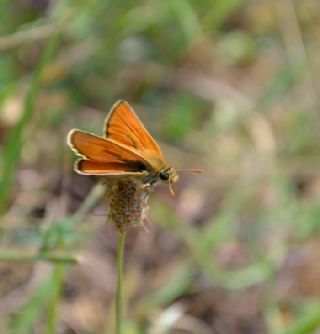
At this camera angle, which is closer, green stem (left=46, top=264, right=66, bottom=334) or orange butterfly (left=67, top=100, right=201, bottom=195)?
orange butterfly (left=67, top=100, right=201, bottom=195)

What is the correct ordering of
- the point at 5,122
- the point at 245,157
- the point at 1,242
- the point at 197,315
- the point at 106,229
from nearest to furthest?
the point at 1,242, the point at 197,315, the point at 106,229, the point at 5,122, the point at 245,157

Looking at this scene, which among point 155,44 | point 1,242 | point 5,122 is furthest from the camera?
point 155,44

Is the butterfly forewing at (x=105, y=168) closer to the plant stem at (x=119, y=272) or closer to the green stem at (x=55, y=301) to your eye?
the plant stem at (x=119, y=272)

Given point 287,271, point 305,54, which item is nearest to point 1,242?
point 287,271

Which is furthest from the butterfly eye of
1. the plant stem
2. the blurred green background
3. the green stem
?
the green stem

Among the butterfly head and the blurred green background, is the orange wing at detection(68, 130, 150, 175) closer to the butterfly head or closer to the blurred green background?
the butterfly head

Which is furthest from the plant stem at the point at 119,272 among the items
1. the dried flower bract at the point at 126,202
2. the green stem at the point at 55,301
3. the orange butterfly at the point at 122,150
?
the green stem at the point at 55,301

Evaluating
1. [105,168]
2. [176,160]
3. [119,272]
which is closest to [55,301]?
[119,272]

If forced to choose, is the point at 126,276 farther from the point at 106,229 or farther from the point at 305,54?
the point at 305,54
